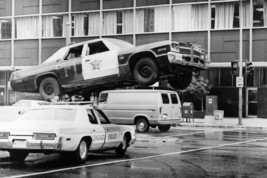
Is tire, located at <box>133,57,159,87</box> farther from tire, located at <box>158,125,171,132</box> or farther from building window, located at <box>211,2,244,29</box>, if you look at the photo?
building window, located at <box>211,2,244,29</box>

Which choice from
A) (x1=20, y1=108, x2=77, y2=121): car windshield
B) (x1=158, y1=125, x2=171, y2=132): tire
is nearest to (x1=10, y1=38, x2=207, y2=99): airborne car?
(x1=20, y1=108, x2=77, y2=121): car windshield

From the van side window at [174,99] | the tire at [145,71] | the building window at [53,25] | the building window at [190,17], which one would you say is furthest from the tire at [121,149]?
the building window at [53,25]

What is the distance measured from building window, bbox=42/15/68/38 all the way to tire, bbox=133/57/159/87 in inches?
1071

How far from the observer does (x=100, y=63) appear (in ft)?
48.4

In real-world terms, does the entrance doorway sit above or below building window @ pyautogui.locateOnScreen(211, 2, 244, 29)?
below

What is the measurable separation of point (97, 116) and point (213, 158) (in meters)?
3.23

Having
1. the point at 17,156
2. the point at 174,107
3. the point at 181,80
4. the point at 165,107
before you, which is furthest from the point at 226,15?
the point at 17,156

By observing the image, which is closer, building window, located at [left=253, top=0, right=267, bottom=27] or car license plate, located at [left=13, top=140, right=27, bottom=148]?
car license plate, located at [left=13, top=140, right=27, bottom=148]

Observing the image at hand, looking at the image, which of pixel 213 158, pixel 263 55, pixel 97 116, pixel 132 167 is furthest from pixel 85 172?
pixel 263 55

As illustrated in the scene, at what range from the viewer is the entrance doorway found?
37.5 metres

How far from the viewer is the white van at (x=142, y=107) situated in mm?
24469

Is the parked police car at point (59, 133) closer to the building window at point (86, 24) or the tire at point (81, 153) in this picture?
the tire at point (81, 153)

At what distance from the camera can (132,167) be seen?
1173 cm

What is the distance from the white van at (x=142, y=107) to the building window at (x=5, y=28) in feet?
68.5
